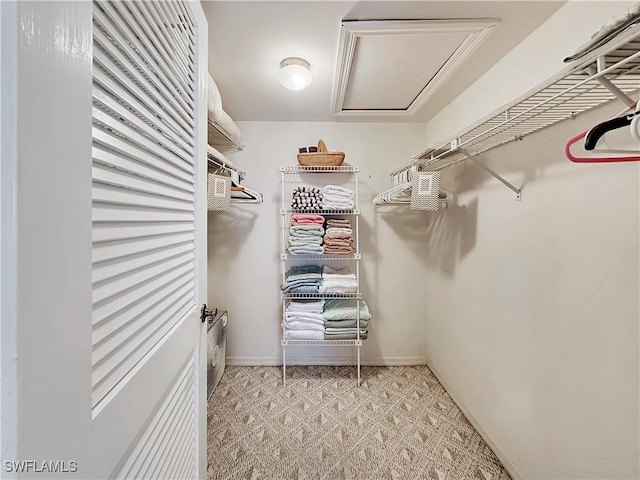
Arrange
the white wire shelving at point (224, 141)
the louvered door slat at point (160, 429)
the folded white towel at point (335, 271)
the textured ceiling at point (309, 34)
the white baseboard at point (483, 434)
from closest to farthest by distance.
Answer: the louvered door slat at point (160, 429), the textured ceiling at point (309, 34), the white baseboard at point (483, 434), the white wire shelving at point (224, 141), the folded white towel at point (335, 271)

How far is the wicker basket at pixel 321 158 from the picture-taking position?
2061 mm

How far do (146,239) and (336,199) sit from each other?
157 cm

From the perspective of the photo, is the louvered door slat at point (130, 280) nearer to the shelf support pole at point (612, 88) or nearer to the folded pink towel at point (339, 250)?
the shelf support pole at point (612, 88)

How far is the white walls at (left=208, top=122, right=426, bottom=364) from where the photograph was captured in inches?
93.4

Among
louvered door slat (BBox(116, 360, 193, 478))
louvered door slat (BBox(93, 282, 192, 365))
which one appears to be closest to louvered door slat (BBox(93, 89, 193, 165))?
louvered door slat (BBox(93, 282, 192, 365))

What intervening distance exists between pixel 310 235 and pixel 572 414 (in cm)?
164

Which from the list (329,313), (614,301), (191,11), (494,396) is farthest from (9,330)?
(494,396)

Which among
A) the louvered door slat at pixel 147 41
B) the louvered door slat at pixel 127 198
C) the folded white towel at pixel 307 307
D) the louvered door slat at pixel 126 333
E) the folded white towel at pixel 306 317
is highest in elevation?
the louvered door slat at pixel 147 41

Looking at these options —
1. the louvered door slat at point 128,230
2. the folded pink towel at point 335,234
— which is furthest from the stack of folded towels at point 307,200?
the louvered door slat at point 128,230

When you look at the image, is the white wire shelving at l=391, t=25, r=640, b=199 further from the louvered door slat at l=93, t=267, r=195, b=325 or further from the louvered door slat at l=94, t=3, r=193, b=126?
the louvered door slat at l=93, t=267, r=195, b=325

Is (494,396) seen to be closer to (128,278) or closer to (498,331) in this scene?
(498,331)

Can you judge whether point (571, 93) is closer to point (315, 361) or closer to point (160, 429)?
point (160, 429)

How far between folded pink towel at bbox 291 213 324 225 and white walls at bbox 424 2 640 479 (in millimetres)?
1030

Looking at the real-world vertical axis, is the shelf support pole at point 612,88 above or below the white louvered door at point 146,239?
above
